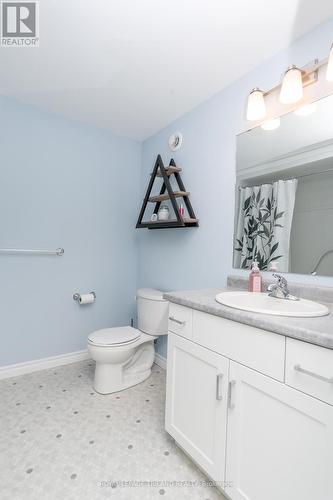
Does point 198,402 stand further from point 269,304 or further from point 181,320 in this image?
point 269,304

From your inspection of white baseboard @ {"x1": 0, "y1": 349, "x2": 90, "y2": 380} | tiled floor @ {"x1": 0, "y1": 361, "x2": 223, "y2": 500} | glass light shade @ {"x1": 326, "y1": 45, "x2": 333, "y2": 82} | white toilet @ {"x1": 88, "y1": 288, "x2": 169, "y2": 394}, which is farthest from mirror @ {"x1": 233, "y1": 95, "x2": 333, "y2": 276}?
white baseboard @ {"x1": 0, "y1": 349, "x2": 90, "y2": 380}

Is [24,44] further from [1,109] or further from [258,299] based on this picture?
[258,299]

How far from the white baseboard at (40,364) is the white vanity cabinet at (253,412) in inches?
52.2

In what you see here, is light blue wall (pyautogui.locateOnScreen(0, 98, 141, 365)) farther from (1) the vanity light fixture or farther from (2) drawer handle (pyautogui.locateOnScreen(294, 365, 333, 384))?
(2) drawer handle (pyautogui.locateOnScreen(294, 365, 333, 384))

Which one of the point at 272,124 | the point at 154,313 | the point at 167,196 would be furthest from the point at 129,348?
the point at 272,124

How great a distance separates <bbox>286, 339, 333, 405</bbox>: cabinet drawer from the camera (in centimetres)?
73

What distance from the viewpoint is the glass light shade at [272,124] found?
143 centimetres

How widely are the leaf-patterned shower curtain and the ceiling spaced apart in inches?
29.3

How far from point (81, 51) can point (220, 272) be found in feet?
5.10

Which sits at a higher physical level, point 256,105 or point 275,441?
point 256,105

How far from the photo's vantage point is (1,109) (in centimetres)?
193

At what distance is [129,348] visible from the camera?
184cm

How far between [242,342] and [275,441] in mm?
319

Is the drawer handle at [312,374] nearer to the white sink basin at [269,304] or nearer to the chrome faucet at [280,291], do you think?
the white sink basin at [269,304]
